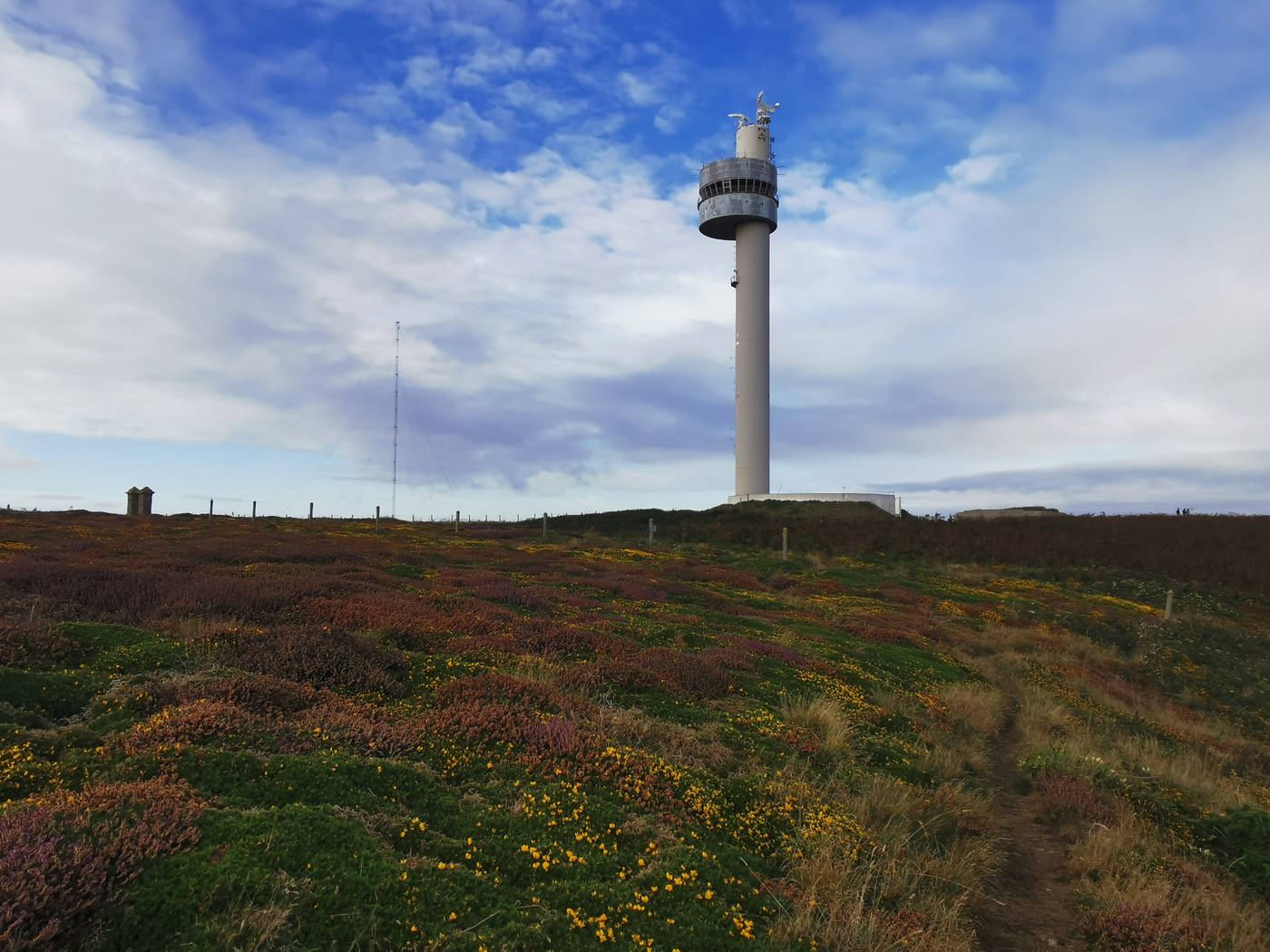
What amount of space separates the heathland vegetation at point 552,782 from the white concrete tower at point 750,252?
5222cm

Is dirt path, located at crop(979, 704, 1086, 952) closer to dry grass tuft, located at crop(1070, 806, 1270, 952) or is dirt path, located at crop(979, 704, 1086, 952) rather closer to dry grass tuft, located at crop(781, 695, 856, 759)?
dry grass tuft, located at crop(1070, 806, 1270, 952)

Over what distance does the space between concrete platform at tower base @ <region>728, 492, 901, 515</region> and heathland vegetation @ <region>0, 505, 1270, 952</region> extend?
5041 cm

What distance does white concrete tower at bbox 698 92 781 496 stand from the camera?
2891 inches

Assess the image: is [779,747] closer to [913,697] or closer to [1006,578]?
[913,697]

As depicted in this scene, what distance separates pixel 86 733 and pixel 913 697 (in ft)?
49.4

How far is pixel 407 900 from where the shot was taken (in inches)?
220

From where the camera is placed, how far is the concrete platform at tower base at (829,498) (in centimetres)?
7238

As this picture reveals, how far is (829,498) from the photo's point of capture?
7312 centimetres

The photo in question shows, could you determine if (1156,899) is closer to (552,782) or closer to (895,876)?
(895,876)

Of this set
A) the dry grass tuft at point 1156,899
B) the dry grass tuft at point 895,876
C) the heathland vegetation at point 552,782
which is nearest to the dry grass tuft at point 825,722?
the heathland vegetation at point 552,782

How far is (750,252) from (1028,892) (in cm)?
7303

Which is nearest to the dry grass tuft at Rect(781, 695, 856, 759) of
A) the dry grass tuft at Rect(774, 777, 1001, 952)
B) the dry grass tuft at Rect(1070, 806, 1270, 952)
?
the dry grass tuft at Rect(774, 777, 1001, 952)

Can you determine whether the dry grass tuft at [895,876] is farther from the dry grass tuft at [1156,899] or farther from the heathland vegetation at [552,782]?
the dry grass tuft at [1156,899]

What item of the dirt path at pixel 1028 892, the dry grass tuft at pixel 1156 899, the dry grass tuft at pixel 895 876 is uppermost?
the dry grass tuft at pixel 895 876
